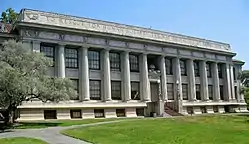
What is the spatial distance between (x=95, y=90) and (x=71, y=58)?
562 centimetres

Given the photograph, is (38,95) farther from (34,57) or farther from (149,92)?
(149,92)

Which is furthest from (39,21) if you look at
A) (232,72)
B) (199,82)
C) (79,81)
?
(232,72)

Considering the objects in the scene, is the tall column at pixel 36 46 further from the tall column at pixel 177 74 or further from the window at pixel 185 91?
the window at pixel 185 91

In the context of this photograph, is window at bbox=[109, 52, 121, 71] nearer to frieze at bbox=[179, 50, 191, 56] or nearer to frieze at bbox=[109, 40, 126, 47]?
frieze at bbox=[109, 40, 126, 47]

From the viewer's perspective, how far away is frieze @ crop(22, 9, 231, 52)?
41.9 metres

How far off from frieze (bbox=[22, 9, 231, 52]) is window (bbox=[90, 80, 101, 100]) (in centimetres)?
727

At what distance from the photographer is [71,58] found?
44.7m

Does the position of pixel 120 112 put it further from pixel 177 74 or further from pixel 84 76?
pixel 177 74

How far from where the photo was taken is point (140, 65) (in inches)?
1996

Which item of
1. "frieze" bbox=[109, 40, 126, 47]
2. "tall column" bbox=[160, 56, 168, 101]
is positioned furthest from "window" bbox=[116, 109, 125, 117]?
"frieze" bbox=[109, 40, 126, 47]

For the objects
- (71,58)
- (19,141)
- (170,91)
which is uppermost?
(71,58)

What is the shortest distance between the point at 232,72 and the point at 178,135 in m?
46.3

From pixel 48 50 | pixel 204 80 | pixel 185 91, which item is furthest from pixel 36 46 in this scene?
pixel 204 80

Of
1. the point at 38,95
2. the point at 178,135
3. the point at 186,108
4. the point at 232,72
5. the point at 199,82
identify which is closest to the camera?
the point at 178,135
